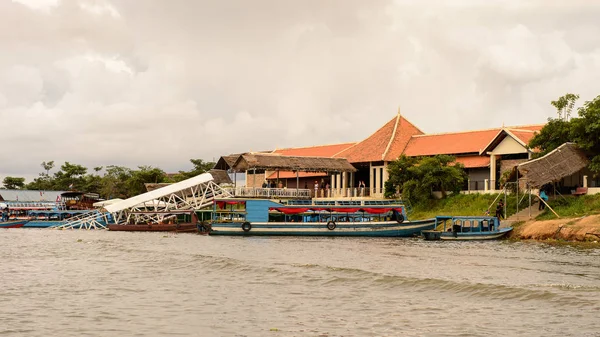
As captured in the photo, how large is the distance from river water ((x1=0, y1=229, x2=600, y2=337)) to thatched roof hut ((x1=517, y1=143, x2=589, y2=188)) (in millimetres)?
7369

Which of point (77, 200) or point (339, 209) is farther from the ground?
point (77, 200)

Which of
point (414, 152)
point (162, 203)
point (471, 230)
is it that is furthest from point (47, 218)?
point (471, 230)

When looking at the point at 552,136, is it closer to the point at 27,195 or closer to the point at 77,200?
the point at 77,200

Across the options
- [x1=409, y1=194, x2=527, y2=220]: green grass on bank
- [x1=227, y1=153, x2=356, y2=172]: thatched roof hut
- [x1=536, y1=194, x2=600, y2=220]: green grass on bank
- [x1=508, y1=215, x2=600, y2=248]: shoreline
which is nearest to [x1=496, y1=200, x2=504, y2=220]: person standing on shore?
[x1=409, y1=194, x2=527, y2=220]: green grass on bank

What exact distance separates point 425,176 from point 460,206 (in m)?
3.01

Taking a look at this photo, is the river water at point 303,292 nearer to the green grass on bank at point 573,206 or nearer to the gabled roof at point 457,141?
the green grass on bank at point 573,206

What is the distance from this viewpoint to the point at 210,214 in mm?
45031

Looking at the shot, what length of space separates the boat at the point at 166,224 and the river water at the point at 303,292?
15.7 meters

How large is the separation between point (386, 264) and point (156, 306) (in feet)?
31.0

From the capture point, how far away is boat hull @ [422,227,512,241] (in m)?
32.9

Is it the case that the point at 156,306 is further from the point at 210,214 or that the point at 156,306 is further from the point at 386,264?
the point at 210,214

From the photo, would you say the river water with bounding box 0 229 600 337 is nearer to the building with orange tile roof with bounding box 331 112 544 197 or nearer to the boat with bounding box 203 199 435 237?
the boat with bounding box 203 199 435 237

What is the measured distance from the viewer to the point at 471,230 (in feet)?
112

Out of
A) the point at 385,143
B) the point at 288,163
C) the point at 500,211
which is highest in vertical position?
the point at 385,143
